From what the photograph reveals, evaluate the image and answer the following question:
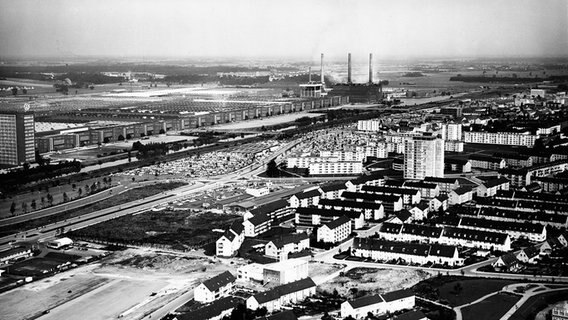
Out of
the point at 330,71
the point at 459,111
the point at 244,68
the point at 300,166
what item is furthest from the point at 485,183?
the point at 244,68

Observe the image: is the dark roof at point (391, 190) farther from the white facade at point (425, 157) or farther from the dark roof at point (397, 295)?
the dark roof at point (397, 295)

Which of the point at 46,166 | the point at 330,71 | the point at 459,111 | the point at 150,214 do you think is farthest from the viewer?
the point at 330,71

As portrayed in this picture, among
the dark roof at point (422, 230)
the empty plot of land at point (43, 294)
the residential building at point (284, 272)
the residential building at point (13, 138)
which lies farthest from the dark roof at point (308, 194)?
the residential building at point (13, 138)

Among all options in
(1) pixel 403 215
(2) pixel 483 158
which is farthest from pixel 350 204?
(2) pixel 483 158

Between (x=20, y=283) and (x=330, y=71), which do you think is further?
(x=330, y=71)

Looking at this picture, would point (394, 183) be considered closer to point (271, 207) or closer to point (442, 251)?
point (271, 207)

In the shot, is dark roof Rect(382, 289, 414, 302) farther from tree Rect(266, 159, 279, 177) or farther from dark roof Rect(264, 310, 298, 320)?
tree Rect(266, 159, 279, 177)

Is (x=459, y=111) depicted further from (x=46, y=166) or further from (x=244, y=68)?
(x=244, y=68)
